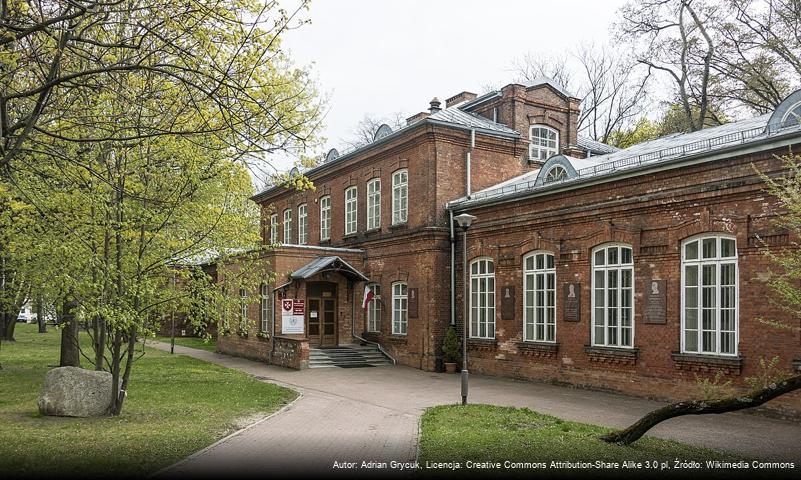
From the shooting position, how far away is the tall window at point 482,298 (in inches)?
784

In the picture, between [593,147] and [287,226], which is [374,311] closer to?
[287,226]

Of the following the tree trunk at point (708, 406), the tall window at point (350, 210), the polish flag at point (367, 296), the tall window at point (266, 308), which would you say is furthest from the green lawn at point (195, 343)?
the tree trunk at point (708, 406)

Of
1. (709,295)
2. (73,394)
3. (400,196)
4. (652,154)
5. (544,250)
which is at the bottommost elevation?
(73,394)

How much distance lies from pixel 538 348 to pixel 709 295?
16.6 ft

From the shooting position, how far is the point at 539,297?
1820 centimetres

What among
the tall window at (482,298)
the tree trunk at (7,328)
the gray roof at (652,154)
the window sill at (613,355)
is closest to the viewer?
the gray roof at (652,154)

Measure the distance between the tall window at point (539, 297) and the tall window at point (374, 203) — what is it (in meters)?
7.25

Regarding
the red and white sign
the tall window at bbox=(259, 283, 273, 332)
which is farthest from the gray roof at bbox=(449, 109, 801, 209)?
the tall window at bbox=(259, 283, 273, 332)

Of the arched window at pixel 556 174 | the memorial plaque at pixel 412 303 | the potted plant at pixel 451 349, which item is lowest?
the potted plant at pixel 451 349

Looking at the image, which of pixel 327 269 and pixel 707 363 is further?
pixel 327 269

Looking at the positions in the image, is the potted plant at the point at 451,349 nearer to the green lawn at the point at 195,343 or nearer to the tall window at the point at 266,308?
the tall window at the point at 266,308

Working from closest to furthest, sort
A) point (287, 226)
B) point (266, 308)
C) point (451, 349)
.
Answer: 1. point (451, 349)
2. point (266, 308)
3. point (287, 226)

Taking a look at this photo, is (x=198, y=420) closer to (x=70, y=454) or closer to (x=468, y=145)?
(x=70, y=454)

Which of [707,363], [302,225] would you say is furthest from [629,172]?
[302,225]
